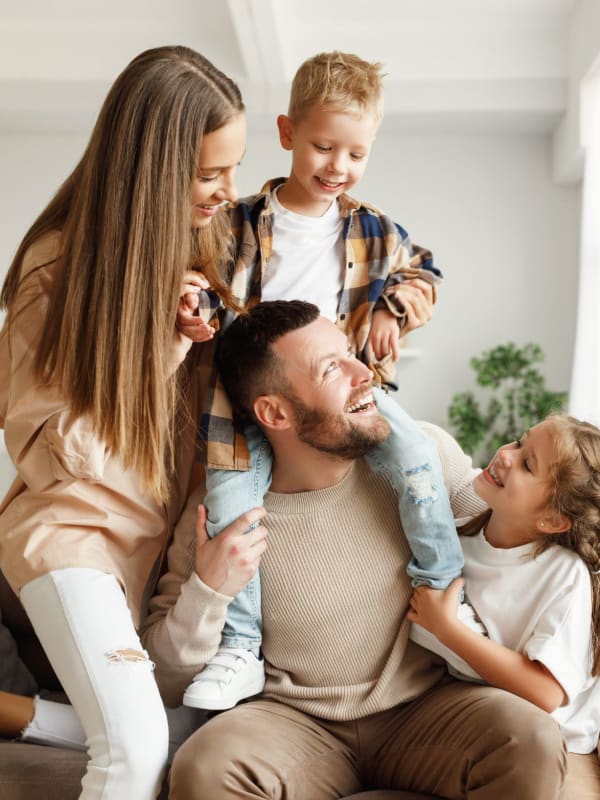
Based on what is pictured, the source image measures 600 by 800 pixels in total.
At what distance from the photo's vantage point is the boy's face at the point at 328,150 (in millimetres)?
2227

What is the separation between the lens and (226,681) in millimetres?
1861

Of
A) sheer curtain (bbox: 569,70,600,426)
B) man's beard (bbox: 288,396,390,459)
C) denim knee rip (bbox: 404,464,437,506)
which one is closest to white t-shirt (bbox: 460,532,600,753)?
denim knee rip (bbox: 404,464,437,506)

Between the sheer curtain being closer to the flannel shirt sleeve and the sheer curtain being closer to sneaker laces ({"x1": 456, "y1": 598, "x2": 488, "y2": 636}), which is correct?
the flannel shirt sleeve

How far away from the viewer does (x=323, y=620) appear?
6.40ft

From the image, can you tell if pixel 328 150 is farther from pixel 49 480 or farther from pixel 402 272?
pixel 49 480

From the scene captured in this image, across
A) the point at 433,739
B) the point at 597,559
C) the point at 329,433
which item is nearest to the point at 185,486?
the point at 329,433

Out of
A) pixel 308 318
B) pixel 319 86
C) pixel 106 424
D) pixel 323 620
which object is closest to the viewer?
pixel 106 424

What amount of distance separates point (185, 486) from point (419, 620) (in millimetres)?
609

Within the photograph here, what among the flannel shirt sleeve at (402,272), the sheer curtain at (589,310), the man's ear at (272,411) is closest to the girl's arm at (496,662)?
the man's ear at (272,411)

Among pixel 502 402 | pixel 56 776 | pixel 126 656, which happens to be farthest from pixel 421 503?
pixel 502 402

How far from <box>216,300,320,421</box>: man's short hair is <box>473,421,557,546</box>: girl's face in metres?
0.49

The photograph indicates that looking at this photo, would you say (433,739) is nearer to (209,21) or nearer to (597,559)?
(597,559)

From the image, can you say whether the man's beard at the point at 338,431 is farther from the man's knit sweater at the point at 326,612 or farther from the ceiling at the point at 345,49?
the ceiling at the point at 345,49

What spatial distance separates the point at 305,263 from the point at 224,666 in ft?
3.16
